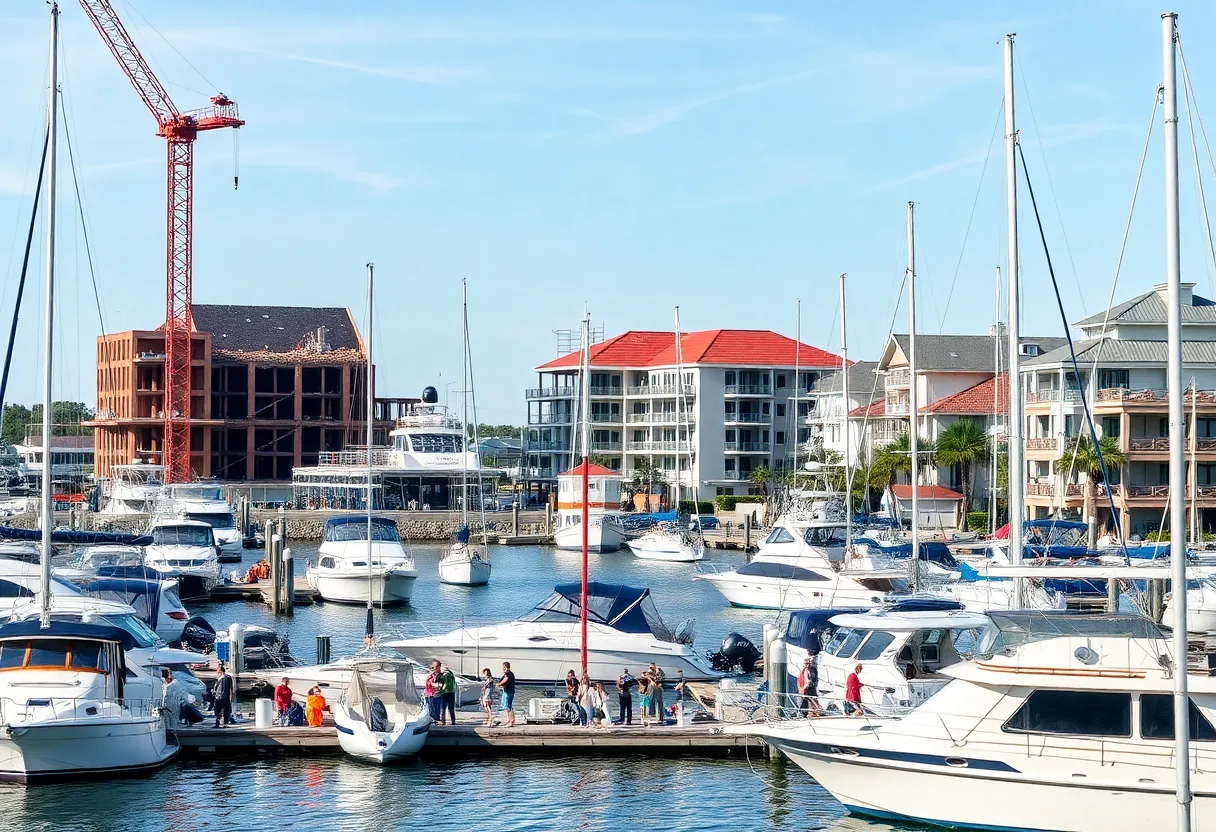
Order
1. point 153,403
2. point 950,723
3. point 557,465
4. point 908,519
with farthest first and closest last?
point 153,403 → point 557,465 → point 908,519 → point 950,723

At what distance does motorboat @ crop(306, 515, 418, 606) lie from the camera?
205ft

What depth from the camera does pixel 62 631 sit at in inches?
1249

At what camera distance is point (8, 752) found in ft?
98.4

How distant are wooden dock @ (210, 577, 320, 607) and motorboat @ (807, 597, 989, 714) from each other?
32.8 metres

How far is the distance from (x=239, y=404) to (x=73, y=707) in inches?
4737

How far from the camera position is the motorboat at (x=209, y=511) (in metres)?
85.5

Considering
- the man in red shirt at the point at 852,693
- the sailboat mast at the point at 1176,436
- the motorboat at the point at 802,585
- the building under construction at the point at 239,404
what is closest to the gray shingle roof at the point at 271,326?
the building under construction at the point at 239,404

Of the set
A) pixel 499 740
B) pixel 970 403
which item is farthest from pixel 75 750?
pixel 970 403

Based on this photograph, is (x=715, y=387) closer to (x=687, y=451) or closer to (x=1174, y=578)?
(x=687, y=451)

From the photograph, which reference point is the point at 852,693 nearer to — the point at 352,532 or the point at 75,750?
the point at 75,750

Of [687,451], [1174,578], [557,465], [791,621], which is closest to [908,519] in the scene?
[687,451]

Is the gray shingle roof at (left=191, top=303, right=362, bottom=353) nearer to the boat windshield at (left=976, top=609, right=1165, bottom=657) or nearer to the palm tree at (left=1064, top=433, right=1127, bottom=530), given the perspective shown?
the palm tree at (left=1064, top=433, right=1127, bottom=530)

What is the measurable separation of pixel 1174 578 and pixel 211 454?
133m

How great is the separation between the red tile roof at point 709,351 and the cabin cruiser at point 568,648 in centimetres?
8531
